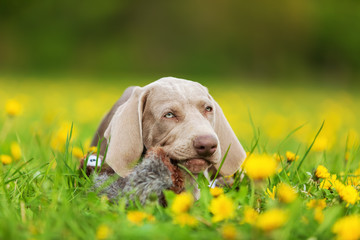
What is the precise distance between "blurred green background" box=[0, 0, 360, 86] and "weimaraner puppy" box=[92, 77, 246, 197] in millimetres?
17284

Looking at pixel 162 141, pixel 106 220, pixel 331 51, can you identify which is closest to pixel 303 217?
pixel 106 220

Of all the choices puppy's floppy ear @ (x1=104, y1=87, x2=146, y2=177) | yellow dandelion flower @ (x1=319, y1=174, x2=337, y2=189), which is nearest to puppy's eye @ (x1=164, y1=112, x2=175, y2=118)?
puppy's floppy ear @ (x1=104, y1=87, x2=146, y2=177)

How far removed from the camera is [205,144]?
246 centimetres

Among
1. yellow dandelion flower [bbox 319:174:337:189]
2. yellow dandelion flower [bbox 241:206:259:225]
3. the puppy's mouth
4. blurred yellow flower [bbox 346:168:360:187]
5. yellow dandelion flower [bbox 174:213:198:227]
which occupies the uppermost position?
yellow dandelion flower [bbox 174:213:198:227]

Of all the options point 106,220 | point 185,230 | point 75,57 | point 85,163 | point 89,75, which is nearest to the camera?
point 185,230

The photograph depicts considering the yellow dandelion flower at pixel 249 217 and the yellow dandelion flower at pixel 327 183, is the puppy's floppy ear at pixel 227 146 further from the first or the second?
the yellow dandelion flower at pixel 249 217

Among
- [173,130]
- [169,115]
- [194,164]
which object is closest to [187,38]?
[169,115]

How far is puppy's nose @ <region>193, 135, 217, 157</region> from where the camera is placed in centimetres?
246

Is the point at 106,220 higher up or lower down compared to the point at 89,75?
higher up

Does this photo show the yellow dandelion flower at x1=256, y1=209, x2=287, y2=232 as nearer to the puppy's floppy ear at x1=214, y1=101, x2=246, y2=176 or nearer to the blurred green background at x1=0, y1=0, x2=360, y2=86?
the puppy's floppy ear at x1=214, y1=101, x2=246, y2=176

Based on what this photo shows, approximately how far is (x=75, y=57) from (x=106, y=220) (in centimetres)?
1986

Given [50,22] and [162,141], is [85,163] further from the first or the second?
[50,22]

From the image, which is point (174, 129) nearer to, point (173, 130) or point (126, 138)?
point (173, 130)

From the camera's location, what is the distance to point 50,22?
21297 millimetres
